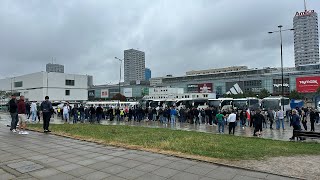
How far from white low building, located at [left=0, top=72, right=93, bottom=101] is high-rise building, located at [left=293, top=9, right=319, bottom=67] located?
344 feet

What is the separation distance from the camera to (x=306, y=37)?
13775 cm

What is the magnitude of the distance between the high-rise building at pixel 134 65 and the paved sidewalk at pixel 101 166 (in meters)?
144

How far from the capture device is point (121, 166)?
7121 mm

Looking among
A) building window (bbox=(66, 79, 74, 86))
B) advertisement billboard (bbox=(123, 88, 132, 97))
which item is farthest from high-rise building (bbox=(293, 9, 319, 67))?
building window (bbox=(66, 79, 74, 86))

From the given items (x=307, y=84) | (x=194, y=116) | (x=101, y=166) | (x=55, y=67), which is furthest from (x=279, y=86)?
(x=101, y=166)

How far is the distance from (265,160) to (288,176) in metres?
1.62

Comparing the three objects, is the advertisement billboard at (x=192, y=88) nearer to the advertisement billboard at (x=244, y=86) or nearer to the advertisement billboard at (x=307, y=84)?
the advertisement billboard at (x=244, y=86)

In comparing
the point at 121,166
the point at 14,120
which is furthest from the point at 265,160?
the point at 14,120

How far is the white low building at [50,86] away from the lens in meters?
80.1

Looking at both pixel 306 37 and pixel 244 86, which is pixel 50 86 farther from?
pixel 306 37

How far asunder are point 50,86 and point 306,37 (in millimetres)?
119531

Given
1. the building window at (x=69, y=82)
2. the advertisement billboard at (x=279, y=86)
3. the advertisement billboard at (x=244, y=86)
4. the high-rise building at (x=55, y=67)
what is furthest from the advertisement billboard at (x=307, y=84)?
the high-rise building at (x=55, y=67)

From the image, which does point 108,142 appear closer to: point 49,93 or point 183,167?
point 183,167

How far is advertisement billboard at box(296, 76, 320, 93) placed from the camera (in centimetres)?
9922
